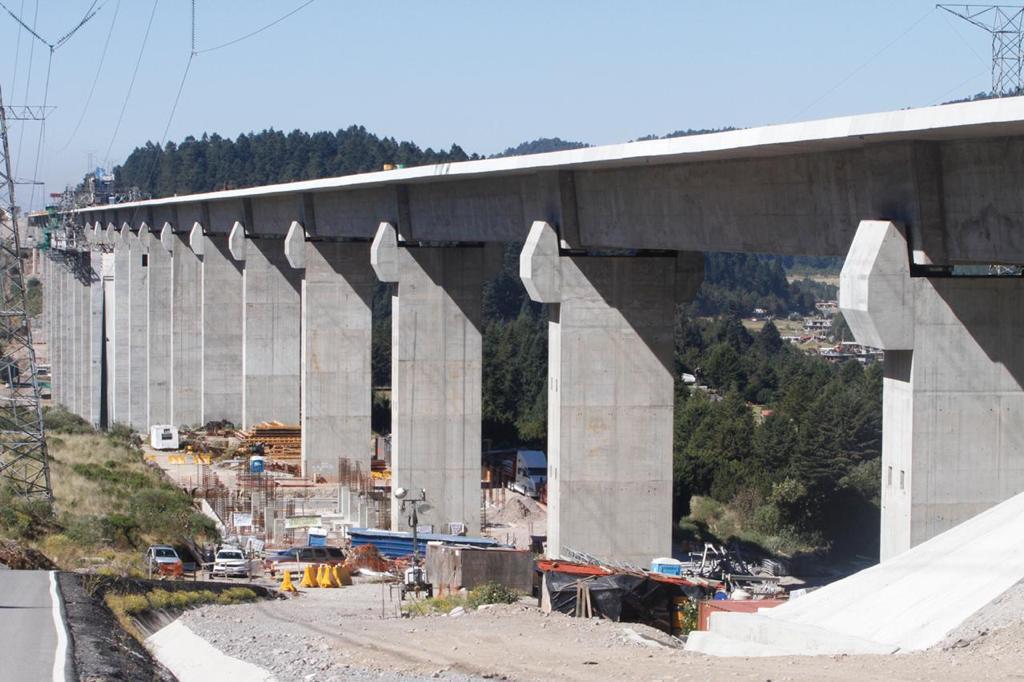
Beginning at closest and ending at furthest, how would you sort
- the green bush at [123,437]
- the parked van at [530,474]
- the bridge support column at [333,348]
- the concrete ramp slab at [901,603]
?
the concrete ramp slab at [901,603] → the bridge support column at [333,348] → the parked van at [530,474] → the green bush at [123,437]

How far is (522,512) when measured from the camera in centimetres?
4334

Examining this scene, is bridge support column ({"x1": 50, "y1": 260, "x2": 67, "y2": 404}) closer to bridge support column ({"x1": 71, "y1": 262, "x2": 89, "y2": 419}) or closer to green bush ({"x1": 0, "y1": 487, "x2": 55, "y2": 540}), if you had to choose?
bridge support column ({"x1": 71, "y1": 262, "x2": 89, "y2": 419})

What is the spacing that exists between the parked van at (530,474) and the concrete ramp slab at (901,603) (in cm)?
3317

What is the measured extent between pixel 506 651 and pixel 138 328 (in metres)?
61.7

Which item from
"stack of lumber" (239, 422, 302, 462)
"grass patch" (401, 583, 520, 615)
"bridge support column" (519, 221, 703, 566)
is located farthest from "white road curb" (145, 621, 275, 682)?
"stack of lumber" (239, 422, 302, 462)

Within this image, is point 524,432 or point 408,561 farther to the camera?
point 524,432

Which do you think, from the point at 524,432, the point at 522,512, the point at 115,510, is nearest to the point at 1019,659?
the point at 115,510

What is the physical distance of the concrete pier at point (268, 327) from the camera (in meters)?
55.3

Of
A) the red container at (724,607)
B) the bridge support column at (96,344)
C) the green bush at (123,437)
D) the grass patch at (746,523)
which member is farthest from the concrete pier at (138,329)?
the red container at (724,607)

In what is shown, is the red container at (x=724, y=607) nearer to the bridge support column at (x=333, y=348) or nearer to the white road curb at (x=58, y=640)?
the white road curb at (x=58, y=640)

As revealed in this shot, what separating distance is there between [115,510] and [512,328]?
256 feet

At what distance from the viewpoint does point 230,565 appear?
3028 cm

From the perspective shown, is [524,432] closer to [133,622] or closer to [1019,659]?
[133,622]


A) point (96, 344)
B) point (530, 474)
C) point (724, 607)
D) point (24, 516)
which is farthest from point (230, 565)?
point (96, 344)
